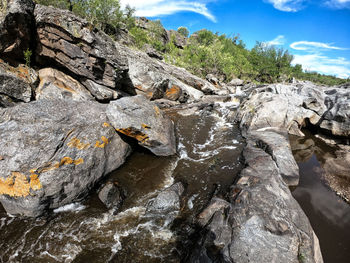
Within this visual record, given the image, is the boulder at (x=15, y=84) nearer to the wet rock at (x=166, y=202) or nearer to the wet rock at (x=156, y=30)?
the wet rock at (x=166, y=202)

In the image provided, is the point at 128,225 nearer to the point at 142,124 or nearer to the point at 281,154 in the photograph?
the point at 142,124

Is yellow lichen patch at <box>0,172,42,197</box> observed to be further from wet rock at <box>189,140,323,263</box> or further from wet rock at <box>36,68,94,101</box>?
wet rock at <box>36,68,94,101</box>

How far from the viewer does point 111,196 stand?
534cm

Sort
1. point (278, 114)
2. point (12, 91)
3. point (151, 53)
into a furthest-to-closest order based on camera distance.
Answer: point (151, 53)
point (278, 114)
point (12, 91)

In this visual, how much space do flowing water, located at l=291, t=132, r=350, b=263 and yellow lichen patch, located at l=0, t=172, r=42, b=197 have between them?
828 centimetres

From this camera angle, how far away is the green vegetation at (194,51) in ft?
79.0

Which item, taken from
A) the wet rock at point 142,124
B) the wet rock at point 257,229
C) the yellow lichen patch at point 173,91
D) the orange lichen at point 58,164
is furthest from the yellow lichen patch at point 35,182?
the yellow lichen patch at point 173,91

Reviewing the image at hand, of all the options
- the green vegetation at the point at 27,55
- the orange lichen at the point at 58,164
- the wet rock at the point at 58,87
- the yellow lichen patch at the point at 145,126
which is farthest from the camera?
the wet rock at the point at 58,87

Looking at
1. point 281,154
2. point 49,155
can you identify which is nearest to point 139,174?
point 49,155

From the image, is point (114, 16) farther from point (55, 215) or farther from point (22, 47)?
point (55, 215)

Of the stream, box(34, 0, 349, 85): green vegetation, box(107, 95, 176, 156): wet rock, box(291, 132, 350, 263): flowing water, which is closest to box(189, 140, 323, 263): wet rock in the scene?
the stream

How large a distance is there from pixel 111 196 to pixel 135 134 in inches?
116

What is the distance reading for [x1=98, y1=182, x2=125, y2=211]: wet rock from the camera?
17.0ft

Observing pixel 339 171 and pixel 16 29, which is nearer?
pixel 339 171
